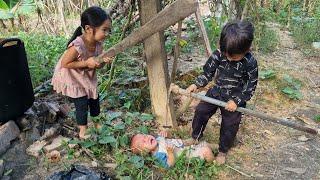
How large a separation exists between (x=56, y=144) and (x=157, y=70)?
1.05 metres

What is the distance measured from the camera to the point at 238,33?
252 cm

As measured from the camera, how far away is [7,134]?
2.96 m

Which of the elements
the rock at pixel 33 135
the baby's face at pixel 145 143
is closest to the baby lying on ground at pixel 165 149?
the baby's face at pixel 145 143

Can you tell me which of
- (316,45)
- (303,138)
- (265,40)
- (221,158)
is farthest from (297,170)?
(316,45)

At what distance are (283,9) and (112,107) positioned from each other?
200 inches

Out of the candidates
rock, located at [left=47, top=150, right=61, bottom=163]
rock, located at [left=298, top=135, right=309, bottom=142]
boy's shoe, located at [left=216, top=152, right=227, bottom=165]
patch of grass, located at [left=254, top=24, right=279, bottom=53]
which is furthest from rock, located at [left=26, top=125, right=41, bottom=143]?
patch of grass, located at [left=254, top=24, right=279, bottom=53]

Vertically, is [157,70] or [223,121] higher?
[157,70]

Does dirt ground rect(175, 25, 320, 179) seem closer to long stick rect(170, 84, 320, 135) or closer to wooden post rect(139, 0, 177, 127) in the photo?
wooden post rect(139, 0, 177, 127)

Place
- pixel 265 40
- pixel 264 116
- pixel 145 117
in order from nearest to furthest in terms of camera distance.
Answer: pixel 264 116, pixel 145 117, pixel 265 40

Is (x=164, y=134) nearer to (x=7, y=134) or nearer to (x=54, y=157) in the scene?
(x=54, y=157)

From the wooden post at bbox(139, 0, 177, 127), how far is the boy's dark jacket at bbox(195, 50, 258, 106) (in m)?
0.36

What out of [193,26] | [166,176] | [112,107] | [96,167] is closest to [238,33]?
[166,176]

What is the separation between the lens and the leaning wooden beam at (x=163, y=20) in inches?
104

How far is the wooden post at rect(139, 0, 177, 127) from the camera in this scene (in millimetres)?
2867
